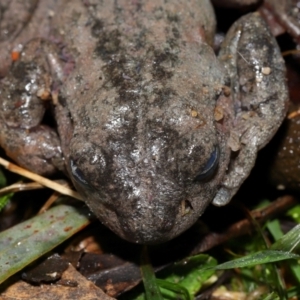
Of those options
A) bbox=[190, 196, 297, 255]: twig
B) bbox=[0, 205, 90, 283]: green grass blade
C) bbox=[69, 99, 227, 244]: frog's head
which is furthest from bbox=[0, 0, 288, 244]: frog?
bbox=[190, 196, 297, 255]: twig

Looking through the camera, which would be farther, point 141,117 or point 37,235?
point 37,235

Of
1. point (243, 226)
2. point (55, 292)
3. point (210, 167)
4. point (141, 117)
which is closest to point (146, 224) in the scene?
point (210, 167)

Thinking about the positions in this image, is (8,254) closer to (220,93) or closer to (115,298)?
(115,298)

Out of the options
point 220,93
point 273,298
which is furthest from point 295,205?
point 220,93

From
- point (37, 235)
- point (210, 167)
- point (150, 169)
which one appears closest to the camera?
point (150, 169)

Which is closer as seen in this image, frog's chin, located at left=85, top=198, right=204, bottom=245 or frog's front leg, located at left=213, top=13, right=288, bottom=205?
frog's chin, located at left=85, top=198, right=204, bottom=245

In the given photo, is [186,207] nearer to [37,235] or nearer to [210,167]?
[210,167]

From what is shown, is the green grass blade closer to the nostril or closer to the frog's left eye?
the nostril
